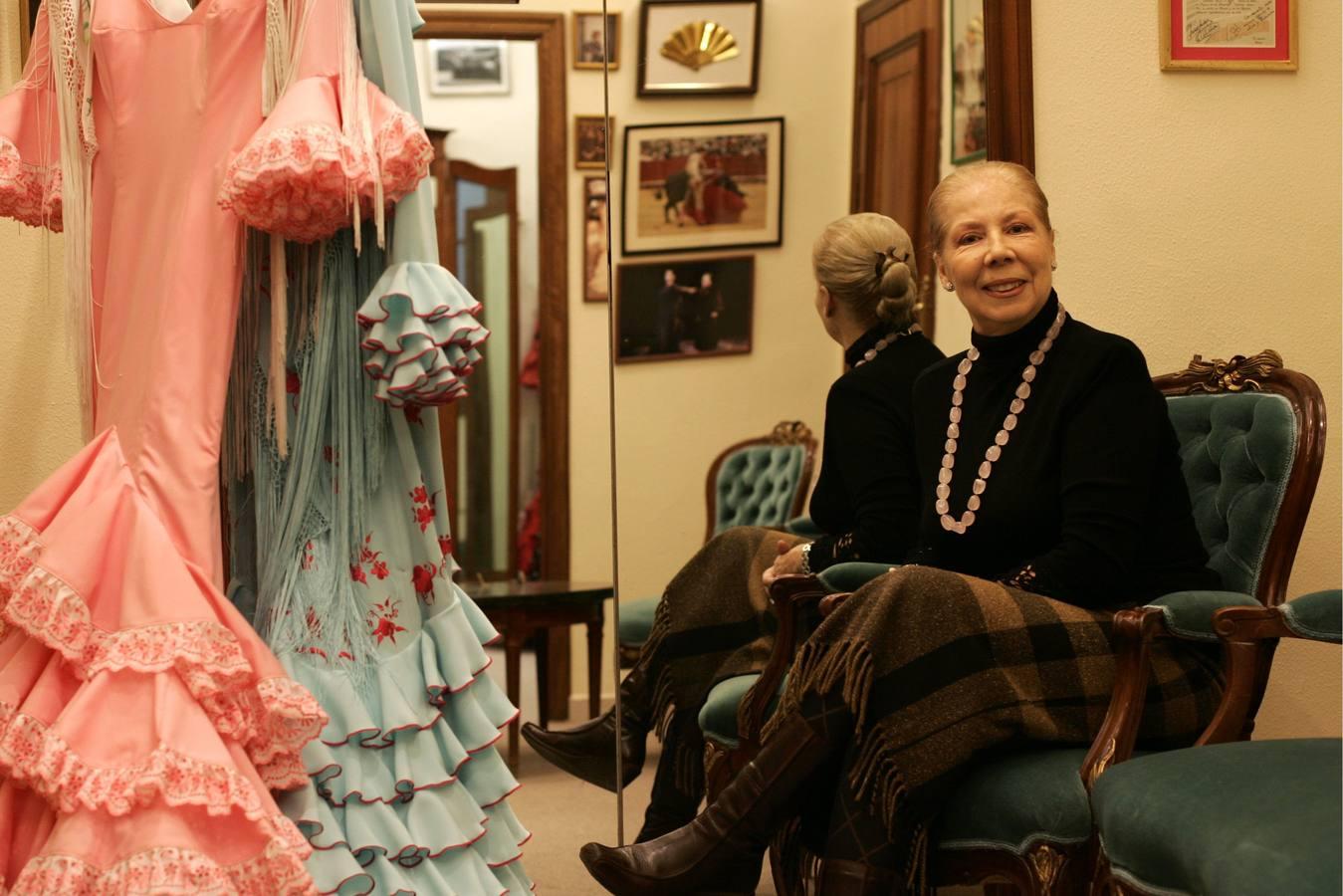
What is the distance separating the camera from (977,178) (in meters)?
2.19

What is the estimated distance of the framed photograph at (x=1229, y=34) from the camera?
251 centimetres

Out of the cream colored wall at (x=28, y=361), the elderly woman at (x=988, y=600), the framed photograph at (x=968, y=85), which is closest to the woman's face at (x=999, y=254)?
the elderly woman at (x=988, y=600)

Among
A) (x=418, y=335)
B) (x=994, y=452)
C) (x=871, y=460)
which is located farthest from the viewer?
(x=871, y=460)

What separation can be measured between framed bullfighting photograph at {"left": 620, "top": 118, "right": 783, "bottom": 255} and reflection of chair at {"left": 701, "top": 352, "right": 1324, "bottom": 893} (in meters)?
0.69

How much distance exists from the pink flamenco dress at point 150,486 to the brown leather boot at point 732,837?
451mm

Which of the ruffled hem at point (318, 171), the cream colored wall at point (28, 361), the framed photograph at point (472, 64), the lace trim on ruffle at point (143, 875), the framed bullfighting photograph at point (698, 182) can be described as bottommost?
the lace trim on ruffle at point (143, 875)

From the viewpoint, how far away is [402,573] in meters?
1.97

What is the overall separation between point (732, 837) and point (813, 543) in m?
0.65

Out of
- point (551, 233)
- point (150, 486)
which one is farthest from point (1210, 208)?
point (150, 486)

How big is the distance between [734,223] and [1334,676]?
4.17ft

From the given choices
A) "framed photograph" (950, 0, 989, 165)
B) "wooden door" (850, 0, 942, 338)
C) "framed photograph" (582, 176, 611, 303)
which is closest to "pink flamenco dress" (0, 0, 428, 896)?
"framed photograph" (582, 176, 611, 303)

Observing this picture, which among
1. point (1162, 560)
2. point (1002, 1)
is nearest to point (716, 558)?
point (1162, 560)

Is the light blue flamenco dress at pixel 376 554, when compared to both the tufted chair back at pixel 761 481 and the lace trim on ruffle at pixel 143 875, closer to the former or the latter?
the lace trim on ruffle at pixel 143 875

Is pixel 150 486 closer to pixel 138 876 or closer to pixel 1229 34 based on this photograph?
pixel 138 876
